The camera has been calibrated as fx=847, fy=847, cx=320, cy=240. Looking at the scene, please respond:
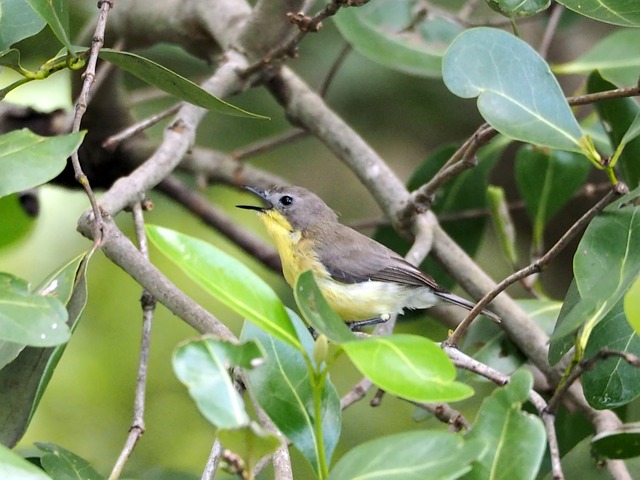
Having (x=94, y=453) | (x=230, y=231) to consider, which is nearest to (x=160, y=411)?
(x=94, y=453)

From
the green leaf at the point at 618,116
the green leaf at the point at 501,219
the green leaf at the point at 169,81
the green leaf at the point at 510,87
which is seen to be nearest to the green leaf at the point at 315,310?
the green leaf at the point at 169,81

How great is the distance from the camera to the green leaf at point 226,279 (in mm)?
1242

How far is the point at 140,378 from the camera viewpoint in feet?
5.88

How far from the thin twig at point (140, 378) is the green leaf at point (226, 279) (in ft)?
1.22

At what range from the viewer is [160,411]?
418 cm

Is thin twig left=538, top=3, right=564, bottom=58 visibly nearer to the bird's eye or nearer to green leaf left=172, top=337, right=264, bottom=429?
the bird's eye

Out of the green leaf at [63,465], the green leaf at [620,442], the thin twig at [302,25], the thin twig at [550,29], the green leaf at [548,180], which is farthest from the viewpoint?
the thin twig at [550,29]

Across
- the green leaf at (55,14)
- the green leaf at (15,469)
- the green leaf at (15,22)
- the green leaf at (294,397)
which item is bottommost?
the green leaf at (294,397)

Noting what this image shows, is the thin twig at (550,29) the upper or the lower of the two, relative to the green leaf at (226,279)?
lower

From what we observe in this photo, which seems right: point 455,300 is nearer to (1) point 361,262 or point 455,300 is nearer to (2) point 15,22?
(1) point 361,262

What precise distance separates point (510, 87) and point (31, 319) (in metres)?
1.13

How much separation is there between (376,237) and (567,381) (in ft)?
6.57

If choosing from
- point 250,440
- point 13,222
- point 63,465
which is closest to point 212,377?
point 250,440

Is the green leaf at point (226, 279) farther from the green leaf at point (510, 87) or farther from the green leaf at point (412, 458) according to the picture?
the green leaf at point (510, 87)
